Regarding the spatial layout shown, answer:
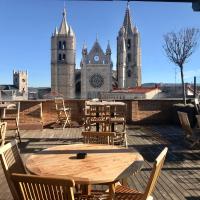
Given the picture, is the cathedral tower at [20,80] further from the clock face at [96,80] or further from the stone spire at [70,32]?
the clock face at [96,80]

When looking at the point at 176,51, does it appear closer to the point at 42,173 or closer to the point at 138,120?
the point at 138,120

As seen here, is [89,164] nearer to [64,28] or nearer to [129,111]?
[129,111]

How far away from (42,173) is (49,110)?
8981 mm

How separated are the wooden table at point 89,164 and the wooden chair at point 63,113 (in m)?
7.40

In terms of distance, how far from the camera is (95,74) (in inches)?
2965

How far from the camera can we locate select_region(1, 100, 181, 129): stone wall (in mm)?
11320

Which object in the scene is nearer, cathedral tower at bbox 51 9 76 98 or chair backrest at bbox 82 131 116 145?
chair backrest at bbox 82 131 116 145

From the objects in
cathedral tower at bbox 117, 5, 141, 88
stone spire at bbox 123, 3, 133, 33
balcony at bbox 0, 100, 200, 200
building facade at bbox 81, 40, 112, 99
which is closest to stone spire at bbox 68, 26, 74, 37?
building facade at bbox 81, 40, 112, 99

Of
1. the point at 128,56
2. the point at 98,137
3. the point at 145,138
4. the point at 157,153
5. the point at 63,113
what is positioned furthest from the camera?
the point at 128,56

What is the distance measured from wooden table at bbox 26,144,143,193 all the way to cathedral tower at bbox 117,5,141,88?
7530cm

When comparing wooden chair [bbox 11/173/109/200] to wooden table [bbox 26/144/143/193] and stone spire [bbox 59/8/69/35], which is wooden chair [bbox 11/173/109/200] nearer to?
wooden table [bbox 26/144/143/193]

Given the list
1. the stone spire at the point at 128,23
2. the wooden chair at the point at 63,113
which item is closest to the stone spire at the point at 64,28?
the stone spire at the point at 128,23

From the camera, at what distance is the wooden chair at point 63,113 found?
11078 millimetres

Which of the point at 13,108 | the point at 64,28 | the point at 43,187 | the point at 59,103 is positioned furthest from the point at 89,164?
the point at 64,28
